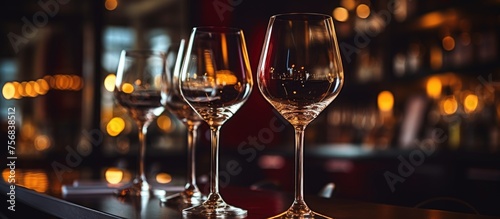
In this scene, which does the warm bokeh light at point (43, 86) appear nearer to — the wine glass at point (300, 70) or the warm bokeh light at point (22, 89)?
the warm bokeh light at point (22, 89)

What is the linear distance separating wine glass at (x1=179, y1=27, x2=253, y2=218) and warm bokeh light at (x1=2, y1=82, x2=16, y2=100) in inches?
183

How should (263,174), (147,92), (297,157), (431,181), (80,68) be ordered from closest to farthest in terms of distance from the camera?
(297,157), (147,92), (431,181), (263,174), (80,68)

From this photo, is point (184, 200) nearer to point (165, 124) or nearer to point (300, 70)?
point (300, 70)

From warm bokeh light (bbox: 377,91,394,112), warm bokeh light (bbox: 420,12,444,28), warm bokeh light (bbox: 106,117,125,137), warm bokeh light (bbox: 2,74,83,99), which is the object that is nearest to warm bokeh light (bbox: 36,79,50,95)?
warm bokeh light (bbox: 2,74,83,99)

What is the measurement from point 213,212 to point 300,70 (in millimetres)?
232

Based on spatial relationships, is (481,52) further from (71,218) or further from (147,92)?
(71,218)

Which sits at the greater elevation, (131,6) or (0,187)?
(131,6)

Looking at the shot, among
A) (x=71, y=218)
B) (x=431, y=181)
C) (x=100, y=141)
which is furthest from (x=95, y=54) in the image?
(x=71, y=218)

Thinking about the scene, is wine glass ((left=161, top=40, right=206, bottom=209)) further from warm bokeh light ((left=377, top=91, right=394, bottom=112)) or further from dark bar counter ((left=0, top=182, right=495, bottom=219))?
warm bokeh light ((left=377, top=91, right=394, bottom=112))

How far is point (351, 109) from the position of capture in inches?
213

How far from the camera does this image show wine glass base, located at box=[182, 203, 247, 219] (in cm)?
92

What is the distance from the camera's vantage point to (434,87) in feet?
14.7

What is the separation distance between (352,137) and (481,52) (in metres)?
1.56

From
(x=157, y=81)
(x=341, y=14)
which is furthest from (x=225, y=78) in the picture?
(x=341, y=14)
